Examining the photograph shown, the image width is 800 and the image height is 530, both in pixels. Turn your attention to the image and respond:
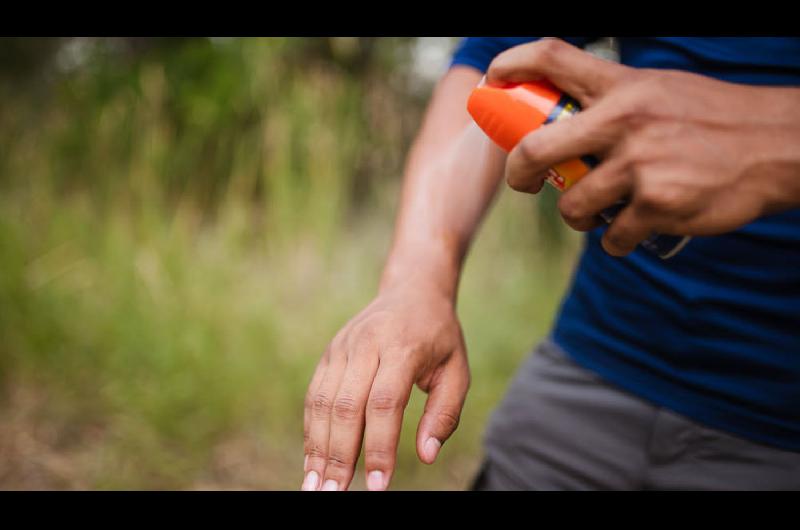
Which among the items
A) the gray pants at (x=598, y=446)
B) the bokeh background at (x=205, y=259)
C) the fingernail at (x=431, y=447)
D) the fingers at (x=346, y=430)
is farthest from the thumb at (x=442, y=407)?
the bokeh background at (x=205, y=259)

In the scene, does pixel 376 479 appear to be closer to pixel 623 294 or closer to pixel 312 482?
pixel 312 482

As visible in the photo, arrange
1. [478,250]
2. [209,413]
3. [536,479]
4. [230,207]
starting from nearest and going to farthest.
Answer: [536,479], [209,413], [230,207], [478,250]

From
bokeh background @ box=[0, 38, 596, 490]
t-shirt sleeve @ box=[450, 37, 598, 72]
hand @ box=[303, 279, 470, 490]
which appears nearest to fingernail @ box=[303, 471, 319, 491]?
hand @ box=[303, 279, 470, 490]

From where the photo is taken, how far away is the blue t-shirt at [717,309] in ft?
3.30

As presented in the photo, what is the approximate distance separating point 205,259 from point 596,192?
8.99ft

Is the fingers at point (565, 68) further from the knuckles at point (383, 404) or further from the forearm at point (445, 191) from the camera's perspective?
the knuckles at point (383, 404)

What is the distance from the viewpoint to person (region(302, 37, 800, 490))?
0.64m

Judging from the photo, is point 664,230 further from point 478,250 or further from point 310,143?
point 478,250

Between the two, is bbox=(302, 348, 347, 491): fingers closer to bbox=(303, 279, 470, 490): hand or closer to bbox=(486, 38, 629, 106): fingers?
bbox=(303, 279, 470, 490): hand

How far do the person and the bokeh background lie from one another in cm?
158

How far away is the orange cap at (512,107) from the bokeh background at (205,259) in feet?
6.95

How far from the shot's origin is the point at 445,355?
0.93 metres
